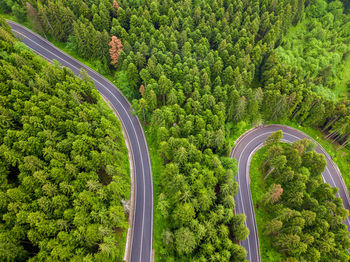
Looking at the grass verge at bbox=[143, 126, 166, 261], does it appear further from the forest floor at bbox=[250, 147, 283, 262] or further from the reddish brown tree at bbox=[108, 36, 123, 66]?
the reddish brown tree at bbox=[108, 36, 123, 66]

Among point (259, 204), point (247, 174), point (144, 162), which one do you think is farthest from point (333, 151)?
point (144, 162)

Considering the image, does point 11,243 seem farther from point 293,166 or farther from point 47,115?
point 293,166

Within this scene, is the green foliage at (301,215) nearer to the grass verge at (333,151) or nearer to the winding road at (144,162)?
the winding road at (144,162)

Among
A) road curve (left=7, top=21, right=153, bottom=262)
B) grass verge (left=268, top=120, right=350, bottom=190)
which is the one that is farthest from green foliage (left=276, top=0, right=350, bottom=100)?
road curve (left=7, top=21, right=153, bottom=262)

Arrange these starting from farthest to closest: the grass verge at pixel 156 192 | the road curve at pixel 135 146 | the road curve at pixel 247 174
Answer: the road curve at pixel 247 174
the road curve at pixel 135 146
the grass verge at pixel 156 192

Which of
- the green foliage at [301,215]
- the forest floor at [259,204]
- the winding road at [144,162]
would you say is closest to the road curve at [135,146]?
the winding road at [144,162]

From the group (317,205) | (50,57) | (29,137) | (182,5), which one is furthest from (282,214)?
(50,57)
